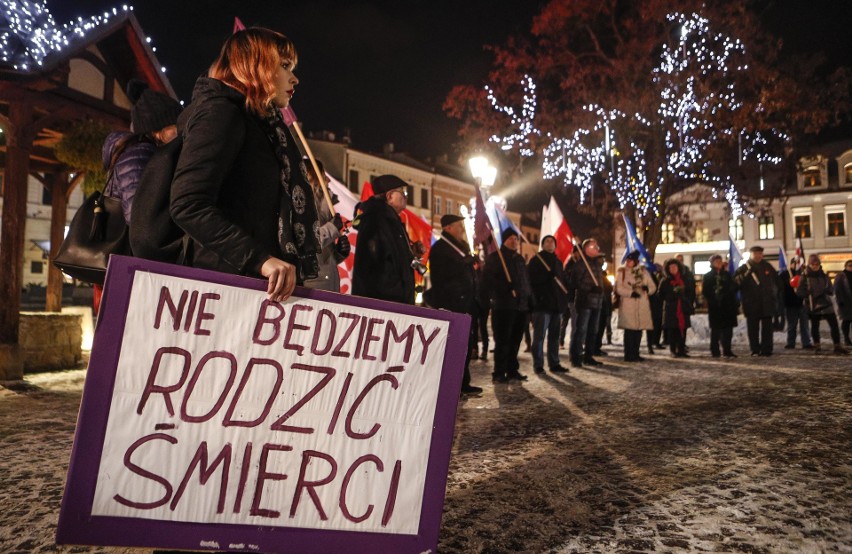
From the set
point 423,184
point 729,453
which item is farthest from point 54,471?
point 423,184

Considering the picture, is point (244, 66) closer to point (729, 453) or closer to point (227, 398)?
point (227, 398)

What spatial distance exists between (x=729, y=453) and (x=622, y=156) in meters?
18.0

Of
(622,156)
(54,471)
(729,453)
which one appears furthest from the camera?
(622,156)

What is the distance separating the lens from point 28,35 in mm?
7930

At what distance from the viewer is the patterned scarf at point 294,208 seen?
2.23 metres

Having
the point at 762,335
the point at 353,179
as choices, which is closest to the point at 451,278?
the point at 762,335

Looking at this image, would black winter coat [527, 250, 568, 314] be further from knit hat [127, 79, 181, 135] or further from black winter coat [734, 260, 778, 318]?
knit hat [127, 79, 181, 135]

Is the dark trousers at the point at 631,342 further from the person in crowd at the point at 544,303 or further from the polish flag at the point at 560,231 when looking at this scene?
the polish flag at the point at 560,231

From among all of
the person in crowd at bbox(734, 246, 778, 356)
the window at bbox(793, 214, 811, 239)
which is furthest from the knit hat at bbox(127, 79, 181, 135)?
the window at bbox(793, 214, 811, 239)

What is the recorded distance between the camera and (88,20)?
950 centimetres

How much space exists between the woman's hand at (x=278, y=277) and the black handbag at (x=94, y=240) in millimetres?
871

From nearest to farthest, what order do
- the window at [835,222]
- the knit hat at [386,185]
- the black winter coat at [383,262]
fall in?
the black winter coat at [383,262] < the knit hat at [386,185] < the window at [835,222]

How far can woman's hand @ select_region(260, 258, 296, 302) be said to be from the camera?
6.81 feet

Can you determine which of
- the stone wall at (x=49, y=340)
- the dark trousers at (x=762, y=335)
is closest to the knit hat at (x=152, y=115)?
the stone wall at (x=49, y=340)
